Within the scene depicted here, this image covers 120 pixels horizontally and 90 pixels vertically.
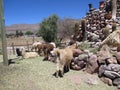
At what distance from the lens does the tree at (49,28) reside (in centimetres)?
2344

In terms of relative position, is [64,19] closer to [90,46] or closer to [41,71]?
[90,46]

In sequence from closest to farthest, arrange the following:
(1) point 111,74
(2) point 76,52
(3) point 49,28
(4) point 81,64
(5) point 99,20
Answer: (1) point 111,74 → (4) point 81,64 → (2) point 76,52 → (5) point 99,20 → (3) point 49,28

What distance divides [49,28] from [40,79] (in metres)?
15.7

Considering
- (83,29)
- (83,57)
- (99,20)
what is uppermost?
(99,20)

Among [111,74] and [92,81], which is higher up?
[111,74]

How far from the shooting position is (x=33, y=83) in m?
8.02

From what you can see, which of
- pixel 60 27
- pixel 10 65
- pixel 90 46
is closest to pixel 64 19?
pixel 60 27

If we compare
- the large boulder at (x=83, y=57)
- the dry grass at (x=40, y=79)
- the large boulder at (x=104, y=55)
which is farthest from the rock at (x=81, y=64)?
the large boulder at (x=104, y=55)

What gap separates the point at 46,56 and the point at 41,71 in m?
2.19

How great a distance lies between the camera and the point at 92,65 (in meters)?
9.09

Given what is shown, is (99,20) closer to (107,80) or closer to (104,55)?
(104,55)

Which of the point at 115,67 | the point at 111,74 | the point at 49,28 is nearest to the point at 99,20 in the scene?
the point at 115,67

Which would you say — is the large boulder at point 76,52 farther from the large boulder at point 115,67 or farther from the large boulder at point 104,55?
the large boulder at point 115,67

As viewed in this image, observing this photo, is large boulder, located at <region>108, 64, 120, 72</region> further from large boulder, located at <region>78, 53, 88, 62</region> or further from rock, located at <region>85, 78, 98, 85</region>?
large boulder, located at <region>78, 53, 88, 62</region>
